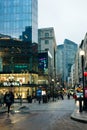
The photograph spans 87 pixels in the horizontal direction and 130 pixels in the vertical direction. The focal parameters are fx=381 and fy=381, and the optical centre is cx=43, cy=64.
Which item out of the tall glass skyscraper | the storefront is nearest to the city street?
the storefront

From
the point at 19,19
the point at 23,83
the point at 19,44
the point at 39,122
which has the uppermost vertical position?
the point at 19,19

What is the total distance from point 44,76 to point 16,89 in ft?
111

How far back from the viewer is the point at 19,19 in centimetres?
12588

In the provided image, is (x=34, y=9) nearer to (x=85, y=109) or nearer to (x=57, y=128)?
(x=85, y=109)

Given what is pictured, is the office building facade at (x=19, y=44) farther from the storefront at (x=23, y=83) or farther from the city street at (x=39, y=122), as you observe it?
the city street at (x=39, y=122)

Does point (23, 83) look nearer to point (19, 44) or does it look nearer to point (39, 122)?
point (19, 44)

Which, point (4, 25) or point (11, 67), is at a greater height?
point (4, 25)

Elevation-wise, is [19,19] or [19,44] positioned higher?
[19,19]

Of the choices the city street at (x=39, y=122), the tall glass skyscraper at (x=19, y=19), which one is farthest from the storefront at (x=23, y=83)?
the city street at (x=39, y=122)

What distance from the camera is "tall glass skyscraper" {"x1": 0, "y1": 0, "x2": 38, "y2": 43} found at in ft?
407

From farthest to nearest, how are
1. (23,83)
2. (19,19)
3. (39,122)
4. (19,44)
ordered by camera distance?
1. (19,19)
2. (19,44)
3. (23,83)
4. (39,122)

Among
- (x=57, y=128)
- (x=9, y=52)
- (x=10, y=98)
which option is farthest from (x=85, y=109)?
(x=9, y=52)

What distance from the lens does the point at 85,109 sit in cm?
3209

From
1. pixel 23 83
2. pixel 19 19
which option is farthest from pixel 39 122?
pixel 19 19
